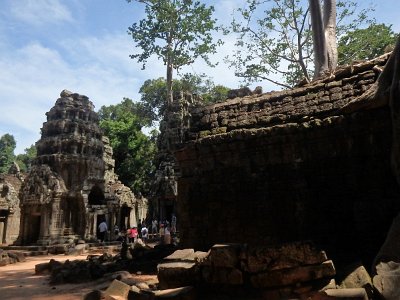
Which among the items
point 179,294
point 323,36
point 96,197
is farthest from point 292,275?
point 96,197

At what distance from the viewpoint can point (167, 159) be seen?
24.3 meters

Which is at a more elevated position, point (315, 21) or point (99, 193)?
point (315, 21)

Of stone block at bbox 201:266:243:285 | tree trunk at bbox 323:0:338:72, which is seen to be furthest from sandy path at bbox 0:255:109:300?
tree trunk at bbox 323:0:338:72

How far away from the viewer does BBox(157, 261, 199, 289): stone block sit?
4.70 m

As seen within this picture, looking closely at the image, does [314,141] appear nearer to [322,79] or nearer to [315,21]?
[322,79]

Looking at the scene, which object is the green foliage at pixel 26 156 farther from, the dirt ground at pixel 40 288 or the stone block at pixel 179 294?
the stone block at pixel 179 294

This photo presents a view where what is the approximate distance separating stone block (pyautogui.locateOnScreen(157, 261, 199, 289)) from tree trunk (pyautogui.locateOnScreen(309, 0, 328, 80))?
9.10 m

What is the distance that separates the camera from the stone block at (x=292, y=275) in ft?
13.1

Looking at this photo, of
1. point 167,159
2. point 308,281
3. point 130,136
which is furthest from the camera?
point 130,136

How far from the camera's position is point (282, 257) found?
4145 millimetres

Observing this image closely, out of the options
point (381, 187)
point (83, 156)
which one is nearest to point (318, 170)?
point (381, 187)

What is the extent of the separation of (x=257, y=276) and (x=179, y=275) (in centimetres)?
112

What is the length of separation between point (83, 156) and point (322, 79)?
18398mm

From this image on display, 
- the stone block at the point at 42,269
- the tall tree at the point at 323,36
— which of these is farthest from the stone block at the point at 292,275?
the tall tree at the point at 323,36
